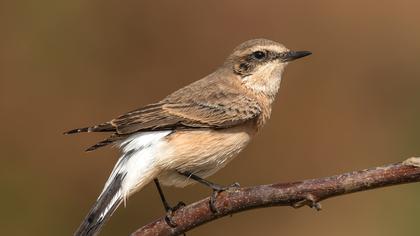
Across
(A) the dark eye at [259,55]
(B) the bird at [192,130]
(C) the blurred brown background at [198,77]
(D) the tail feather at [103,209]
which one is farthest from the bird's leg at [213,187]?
(C) the blurred brown background at [198,77]

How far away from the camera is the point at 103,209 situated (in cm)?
457

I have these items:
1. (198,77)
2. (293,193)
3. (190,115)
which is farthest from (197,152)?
(198,77)

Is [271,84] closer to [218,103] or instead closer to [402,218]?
[218,103]

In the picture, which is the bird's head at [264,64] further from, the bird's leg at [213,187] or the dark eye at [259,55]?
the bird's leg at [213,187]

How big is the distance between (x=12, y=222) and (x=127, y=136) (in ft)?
8.20

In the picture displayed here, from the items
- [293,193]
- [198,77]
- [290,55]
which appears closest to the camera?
[293,193]

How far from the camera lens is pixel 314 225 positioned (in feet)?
25.1

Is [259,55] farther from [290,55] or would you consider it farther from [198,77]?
[198,77]

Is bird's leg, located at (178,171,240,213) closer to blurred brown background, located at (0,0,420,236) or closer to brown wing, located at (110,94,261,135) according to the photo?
brown wing, located at (110,94,261,135)

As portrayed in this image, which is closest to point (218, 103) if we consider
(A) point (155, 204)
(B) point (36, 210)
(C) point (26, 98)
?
(A) point (155, 204)

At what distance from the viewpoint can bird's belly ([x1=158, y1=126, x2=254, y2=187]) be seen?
16.7 ft

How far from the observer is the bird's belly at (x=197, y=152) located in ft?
16.7

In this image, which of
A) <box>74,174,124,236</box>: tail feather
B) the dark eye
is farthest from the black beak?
<box>74,174,124,236</box>: tail feather

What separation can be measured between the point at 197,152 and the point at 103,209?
84 cm
